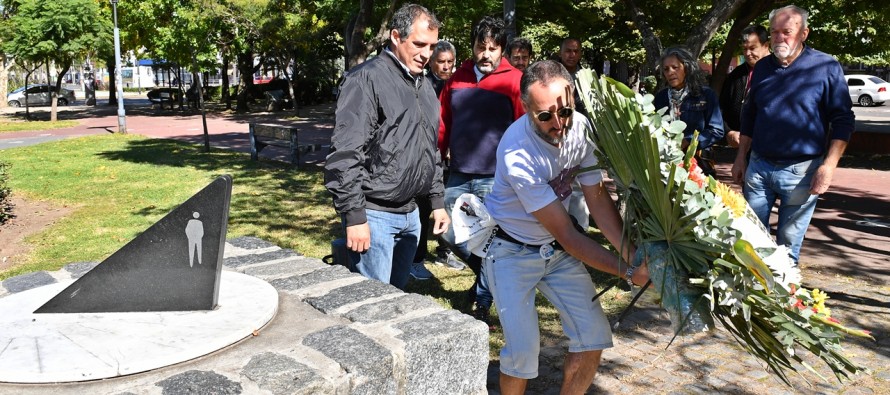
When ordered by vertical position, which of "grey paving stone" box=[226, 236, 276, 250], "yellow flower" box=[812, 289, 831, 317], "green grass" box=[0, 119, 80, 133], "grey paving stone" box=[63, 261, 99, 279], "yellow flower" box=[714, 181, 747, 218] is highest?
"yellow flower" box=[714, 181, 747, 218]

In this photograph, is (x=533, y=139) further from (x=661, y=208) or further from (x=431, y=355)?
(x=431, y=355)

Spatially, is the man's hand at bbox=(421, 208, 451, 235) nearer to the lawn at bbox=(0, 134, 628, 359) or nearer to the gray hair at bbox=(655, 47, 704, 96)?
the lawn at bbox=(0, 134, 628, 359)

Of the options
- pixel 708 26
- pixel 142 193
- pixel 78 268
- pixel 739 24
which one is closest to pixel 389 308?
pixel 78 268

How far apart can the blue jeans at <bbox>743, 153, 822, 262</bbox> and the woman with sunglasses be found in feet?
1.55

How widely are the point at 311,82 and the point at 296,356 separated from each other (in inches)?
1375

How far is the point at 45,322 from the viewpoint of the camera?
10.7 feet

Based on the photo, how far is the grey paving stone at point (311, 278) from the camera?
153 inches

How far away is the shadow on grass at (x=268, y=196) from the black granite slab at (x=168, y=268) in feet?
11.8

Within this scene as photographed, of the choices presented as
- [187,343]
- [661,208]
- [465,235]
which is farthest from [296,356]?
[661,208]

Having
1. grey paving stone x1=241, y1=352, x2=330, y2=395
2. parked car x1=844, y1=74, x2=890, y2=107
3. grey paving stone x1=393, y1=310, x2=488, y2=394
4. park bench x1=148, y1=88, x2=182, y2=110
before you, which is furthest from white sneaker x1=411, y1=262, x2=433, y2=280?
parked car x1=844, y1=74, x2=890, y2=107

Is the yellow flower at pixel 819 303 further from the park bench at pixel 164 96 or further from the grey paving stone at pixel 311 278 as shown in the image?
the park bench at pixel 164 96

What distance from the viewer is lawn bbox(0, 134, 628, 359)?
20.6 feet

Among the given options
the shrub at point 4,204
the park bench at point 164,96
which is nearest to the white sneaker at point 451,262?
the shrub at point 4,204

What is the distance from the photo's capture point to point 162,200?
32.6 feet
